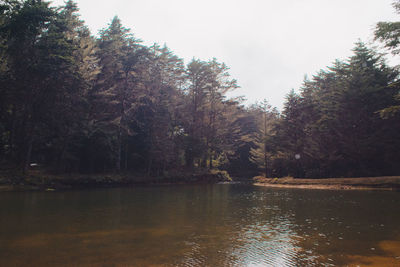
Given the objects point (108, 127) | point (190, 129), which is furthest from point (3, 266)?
point (190, 129)

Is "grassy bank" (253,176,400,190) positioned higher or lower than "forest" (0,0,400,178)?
lower

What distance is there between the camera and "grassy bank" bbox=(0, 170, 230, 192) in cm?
2312

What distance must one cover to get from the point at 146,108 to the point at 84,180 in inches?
527

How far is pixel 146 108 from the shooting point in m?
37.9

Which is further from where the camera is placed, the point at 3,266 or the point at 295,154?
the point at 295,154

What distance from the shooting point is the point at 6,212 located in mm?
11344

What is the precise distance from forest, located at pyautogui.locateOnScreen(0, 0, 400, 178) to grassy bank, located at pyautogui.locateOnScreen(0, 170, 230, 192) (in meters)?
1.69

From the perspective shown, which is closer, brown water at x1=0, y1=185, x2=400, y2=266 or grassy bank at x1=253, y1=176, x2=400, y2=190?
brown water at x1=0, y1=185, x2=400, y2=266

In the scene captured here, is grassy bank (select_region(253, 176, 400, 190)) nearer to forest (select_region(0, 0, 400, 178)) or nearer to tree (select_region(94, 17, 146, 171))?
forest (select_region(0, 0, 400, 178))

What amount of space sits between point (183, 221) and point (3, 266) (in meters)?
5.60

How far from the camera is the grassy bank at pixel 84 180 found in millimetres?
23125

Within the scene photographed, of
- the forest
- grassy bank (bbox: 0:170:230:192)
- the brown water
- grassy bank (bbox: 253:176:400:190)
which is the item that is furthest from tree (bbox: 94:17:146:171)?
the brown water

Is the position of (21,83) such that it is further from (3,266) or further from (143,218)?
(3,266)

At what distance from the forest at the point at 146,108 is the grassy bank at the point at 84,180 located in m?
1.69
